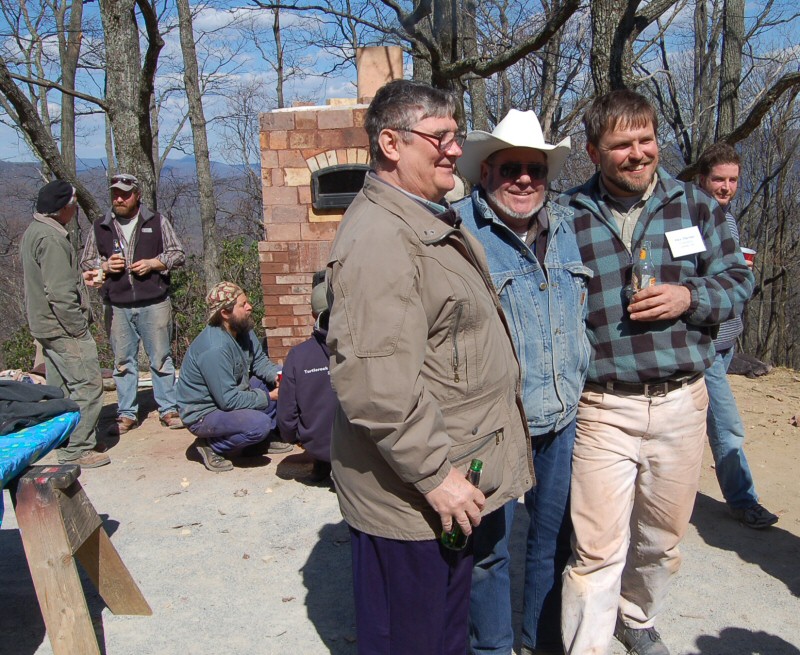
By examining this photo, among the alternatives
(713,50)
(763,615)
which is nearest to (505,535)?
(763,615)

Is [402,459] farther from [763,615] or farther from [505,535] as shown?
[763,615]

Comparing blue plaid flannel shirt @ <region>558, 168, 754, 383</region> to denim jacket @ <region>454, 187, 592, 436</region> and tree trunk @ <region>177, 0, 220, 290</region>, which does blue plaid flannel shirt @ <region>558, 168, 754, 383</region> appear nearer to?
denim jacket @ <region>454, 187, 592, 436</region>

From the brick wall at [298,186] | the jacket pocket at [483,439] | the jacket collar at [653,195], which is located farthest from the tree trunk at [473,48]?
the jacket pocket at [483,439]

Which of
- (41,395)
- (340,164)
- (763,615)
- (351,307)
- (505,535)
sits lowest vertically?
(763,615)

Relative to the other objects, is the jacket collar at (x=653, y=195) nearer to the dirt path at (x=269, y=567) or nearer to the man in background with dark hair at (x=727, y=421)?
the man in background with dark hair at (x=727, y=421)

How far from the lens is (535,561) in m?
2.68

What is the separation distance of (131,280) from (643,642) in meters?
4.49

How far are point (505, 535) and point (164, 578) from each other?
6.09 feet

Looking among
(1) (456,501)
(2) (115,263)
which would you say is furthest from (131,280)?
(1) (456,501)

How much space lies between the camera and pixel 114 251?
574 centimetres

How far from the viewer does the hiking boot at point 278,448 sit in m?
5.12

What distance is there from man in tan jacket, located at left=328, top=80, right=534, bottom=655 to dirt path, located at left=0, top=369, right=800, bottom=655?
38.2 inches

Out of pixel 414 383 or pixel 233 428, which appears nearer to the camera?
pixel 414 383

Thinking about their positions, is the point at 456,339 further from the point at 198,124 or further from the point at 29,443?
the point at 198,124
